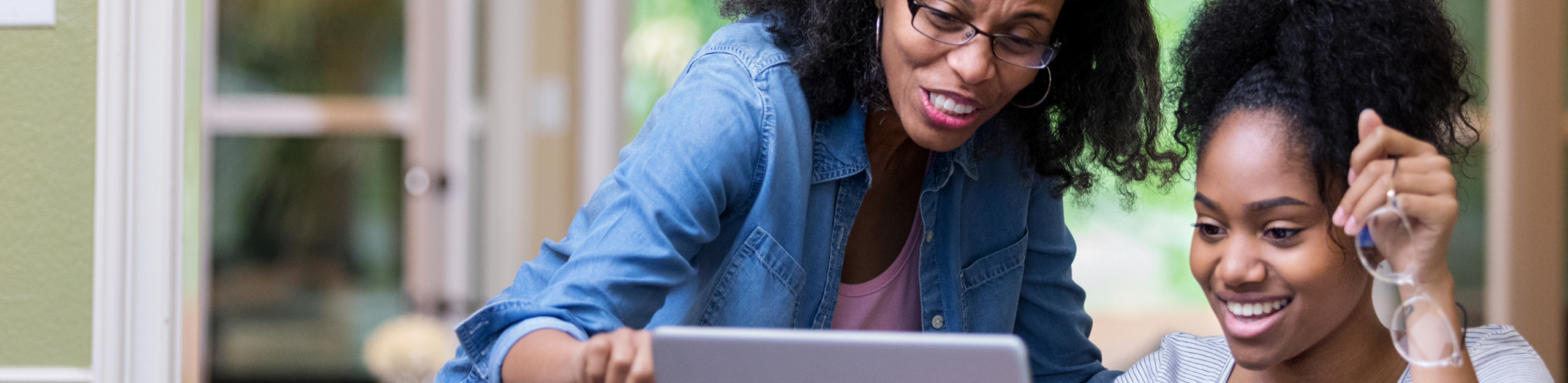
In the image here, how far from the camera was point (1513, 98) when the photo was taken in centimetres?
268

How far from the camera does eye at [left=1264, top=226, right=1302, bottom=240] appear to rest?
3.42 feet

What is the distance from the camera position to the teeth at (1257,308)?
3.48ft

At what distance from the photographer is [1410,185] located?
0.87 meters

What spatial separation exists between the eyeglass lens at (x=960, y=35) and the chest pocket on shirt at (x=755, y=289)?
26 centimetres

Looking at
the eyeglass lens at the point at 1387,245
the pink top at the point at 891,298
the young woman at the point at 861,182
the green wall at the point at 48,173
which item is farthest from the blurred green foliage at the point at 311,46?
the eyeglass lens at the point at 1387,245

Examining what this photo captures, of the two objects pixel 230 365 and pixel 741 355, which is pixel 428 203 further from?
pixel 741 355

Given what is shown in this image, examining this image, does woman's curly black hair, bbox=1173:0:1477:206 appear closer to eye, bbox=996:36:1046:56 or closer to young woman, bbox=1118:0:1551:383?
young woman, bbox=1118:0:1551:383

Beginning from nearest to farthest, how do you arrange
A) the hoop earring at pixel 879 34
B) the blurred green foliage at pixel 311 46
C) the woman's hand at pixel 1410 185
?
the woman's hand at pixel 1410 185, the hoop earring at pixel 879 34, the blurred green foliage at pixel 311 46

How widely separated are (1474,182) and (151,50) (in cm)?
277

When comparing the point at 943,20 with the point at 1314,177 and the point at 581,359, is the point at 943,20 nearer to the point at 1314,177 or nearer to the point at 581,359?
the point at 1314,177

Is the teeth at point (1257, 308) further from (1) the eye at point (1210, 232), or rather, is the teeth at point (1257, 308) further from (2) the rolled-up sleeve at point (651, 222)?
(2) the rolled-up sleeve at point (651, 222)

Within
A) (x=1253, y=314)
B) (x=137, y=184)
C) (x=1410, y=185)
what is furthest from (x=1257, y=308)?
(x=137, y=184)

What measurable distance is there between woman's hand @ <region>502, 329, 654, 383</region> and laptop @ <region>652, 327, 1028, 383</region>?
0.01m

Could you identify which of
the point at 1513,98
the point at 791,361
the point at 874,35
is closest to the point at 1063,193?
the point at 874,35
